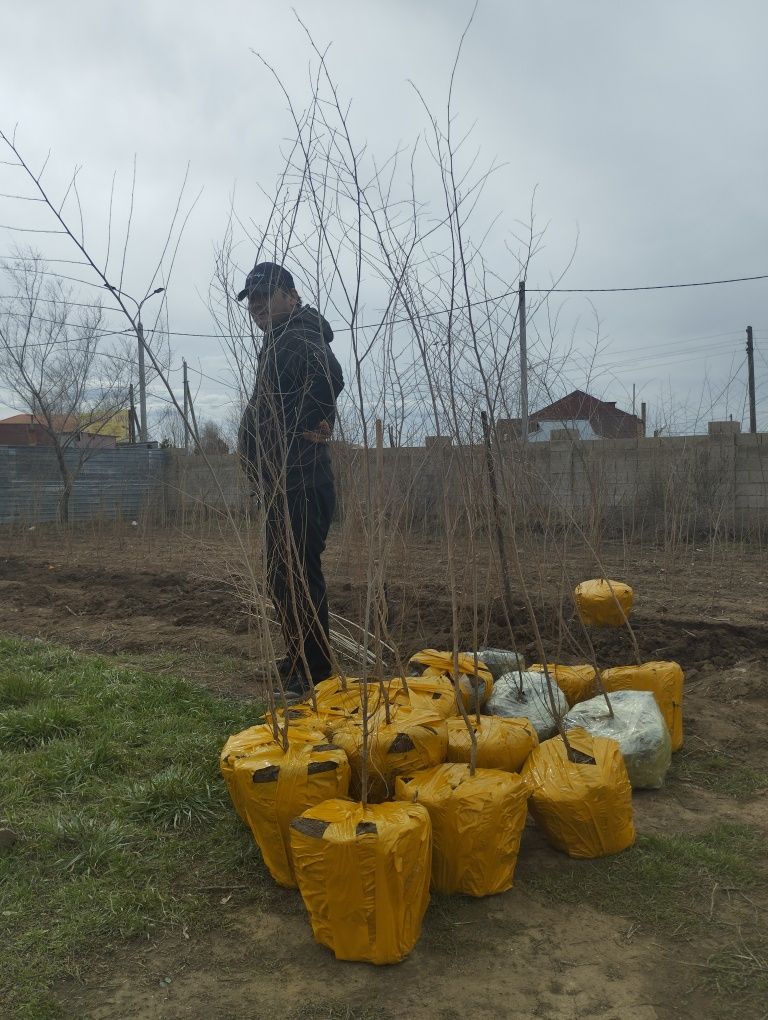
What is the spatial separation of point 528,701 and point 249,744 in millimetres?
1099

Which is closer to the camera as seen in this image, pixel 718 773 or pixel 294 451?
pixel 718 773

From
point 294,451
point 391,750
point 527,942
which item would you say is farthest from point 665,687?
point 294,451

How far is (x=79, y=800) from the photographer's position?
2.46m

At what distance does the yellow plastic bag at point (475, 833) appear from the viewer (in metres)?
1.88

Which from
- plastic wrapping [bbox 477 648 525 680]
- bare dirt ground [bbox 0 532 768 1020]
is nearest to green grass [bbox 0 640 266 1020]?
bare dirt ground [bbox 0 532 768 1020]

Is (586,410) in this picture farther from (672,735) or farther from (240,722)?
(240,722)

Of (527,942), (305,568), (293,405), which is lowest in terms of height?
(527,942)

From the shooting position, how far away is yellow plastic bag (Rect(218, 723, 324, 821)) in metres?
2.13

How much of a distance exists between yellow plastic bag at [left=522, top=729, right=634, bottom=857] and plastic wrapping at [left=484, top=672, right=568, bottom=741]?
20.7 inches

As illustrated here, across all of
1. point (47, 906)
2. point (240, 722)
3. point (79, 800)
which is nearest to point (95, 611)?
point (240, 722)

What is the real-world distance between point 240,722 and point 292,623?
1.45 ft

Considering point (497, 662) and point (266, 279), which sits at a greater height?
point (266, 279)

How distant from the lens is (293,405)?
9.45 feet

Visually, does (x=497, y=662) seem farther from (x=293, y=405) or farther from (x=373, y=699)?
(x=293, y=405)
